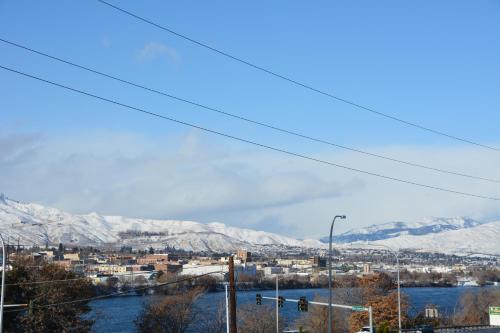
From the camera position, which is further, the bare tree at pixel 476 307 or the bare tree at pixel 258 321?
the bare tree at pixel 476 307

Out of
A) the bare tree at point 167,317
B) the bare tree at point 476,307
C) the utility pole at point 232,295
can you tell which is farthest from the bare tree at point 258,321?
the utility pole at point 232,295

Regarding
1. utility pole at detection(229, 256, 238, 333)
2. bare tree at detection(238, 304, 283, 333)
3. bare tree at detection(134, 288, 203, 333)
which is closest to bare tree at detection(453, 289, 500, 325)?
bare tree at detection(238, 304, 283, 333)

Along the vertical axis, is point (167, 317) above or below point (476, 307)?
above

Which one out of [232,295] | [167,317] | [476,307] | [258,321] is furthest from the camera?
[476,307]

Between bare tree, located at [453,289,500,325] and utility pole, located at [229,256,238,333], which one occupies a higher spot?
utility pole, located at [229,256,238,333]

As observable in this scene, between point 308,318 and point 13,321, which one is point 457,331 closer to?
point 308,318

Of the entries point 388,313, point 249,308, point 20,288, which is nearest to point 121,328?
point 249,308

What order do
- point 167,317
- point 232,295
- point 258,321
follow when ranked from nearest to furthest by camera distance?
point 232,295, point 167,317, point 258,321

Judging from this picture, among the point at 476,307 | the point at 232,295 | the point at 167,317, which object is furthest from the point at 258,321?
the point at 476,307

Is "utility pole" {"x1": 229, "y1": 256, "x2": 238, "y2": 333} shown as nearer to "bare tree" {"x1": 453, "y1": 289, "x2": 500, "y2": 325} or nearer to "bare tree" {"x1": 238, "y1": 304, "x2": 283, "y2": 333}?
"bare tree" {"x1": 238, "y1": 304, "x2": 283, "y2": 333}

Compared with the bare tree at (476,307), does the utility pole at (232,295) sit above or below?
above

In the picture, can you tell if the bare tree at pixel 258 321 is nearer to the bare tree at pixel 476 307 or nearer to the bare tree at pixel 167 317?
the bare tree at pixel 167 317

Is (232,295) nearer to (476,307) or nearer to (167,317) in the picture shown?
(167,317)

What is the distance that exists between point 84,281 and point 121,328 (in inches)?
1937
